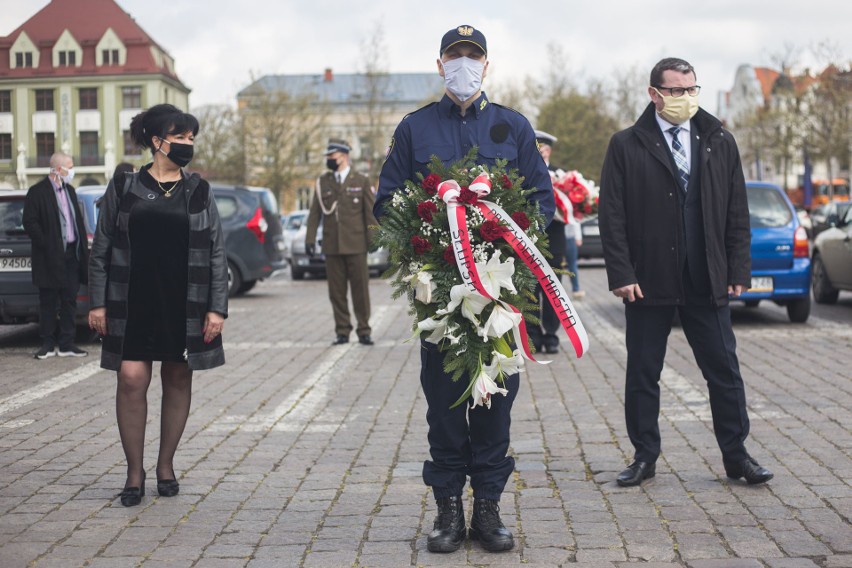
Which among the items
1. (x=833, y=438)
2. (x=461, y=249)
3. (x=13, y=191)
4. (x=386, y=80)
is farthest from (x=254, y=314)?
(x=386, y=80)

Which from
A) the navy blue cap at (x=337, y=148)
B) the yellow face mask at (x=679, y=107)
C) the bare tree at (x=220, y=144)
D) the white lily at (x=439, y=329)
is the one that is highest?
the bare tree at (x=220, y=144)

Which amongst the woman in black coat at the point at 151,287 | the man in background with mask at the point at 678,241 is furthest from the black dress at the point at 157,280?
the man in background with mask at the point at 678,241

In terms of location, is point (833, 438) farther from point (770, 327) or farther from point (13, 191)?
point (13, 191)

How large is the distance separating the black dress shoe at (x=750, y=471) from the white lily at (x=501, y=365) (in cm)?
162

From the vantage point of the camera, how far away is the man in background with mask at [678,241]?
596 centimetres

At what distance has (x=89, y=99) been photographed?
1379cm

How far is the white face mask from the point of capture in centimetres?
499

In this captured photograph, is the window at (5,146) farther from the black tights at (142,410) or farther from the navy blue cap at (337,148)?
the black tights at (142,410)

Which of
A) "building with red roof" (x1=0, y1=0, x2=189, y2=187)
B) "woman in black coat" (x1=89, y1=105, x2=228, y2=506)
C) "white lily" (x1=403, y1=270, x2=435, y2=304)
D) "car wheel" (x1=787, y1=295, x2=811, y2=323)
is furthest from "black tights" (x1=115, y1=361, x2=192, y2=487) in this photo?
"car wheel" (x1=787, y1=295, x2=811, y2=323)

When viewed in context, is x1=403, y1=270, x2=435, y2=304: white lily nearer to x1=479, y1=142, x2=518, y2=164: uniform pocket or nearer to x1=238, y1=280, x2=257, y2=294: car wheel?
x1=479, y1=142, x2=518, y2=164: uniform pocket

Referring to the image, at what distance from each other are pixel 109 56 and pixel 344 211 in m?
4.53

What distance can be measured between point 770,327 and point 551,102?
57.1 meters

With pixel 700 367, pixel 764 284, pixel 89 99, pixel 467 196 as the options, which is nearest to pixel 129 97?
pixel 89 99

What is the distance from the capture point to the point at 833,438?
23.1 feet
